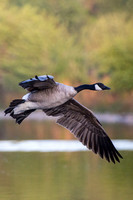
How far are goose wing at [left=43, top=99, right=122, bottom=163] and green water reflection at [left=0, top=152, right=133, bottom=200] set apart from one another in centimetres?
79

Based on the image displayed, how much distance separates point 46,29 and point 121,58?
36.4 feet

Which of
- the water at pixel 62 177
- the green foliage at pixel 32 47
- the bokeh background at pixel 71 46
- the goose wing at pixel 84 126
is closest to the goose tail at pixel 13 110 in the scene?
the goose wing at pixel 84 126

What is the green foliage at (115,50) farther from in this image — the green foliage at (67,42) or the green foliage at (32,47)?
the green foliage at (32,47)

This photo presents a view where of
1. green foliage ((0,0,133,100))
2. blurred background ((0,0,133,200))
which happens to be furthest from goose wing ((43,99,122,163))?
green foliage ((0,0,133,100))

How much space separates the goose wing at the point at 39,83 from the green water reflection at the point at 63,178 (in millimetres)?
1976

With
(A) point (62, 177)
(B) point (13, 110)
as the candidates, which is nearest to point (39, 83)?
(B) point (13, 110)

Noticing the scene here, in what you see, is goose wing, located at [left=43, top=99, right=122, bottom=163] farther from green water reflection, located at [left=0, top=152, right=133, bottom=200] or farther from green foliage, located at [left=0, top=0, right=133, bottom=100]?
green foliage, located at [left=0, top=0, right=133, bottom=100]

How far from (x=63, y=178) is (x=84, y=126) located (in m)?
2.17

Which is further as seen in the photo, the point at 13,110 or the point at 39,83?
the point at 13,110

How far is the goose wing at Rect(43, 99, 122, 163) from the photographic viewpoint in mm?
10969

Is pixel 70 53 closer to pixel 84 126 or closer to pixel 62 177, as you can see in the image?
pixel 62 177

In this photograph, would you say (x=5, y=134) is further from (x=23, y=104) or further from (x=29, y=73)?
(x=29, y=73)

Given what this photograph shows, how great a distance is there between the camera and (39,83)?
9578 millimetres

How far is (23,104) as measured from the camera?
9844 millimetres
